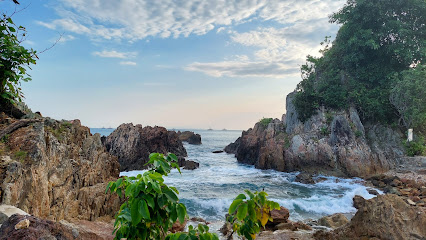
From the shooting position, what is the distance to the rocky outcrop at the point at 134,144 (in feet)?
102

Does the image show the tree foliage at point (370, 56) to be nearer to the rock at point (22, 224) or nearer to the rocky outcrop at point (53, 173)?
the rocky outcrop at point (53, 173)

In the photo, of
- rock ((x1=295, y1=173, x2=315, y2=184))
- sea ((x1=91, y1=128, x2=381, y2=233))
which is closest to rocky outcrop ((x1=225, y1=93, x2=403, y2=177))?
sea ((x1=91, y1=128, x2=381, y2=233))

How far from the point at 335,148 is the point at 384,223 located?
768 inches

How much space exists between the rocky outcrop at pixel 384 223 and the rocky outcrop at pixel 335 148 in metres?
17.3

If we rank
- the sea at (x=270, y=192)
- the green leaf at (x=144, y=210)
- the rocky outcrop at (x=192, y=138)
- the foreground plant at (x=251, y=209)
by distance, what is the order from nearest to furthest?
the green leaf at (x=144, y=210)
the foreground plant at (x=251, y=209)
the sea at (x=270, y=192)
the rocky outcrop at (x=192, y=138)

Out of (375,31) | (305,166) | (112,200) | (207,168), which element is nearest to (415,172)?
(305,166)

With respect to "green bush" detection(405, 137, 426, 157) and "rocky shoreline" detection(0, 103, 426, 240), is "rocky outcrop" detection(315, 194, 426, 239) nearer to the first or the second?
"rocky shoreline" detection(0, 103, 426, 240)

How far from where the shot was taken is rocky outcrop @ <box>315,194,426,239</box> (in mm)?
6918

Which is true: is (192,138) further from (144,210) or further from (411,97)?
(144,210)

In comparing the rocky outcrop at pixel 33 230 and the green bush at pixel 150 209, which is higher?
the green bush at pixel 150 209

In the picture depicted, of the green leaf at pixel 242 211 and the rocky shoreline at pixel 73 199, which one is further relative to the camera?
the rocky shoreline at pixel 73 199

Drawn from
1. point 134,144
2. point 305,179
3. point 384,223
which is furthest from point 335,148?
point 134,144

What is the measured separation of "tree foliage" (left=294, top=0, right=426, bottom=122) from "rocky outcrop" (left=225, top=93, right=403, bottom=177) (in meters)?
1.59

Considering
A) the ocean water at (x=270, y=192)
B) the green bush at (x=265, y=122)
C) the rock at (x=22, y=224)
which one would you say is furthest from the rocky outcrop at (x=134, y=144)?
the rock at (x=22, y=224)
